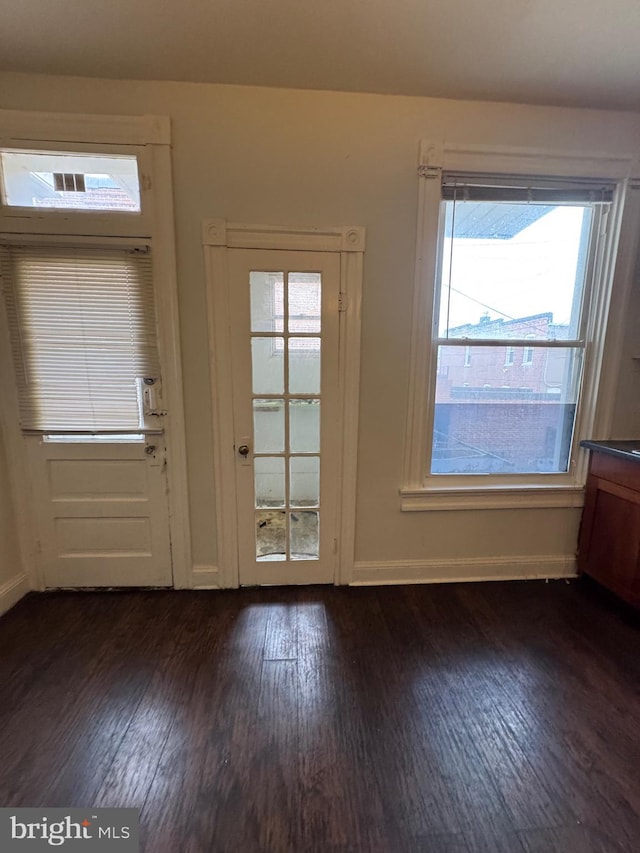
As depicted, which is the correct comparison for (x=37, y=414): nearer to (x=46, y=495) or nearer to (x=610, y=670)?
(x=46, y=495)

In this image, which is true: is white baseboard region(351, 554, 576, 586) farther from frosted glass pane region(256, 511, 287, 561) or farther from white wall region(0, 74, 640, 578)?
white wall region(0, 74, 640, 578)

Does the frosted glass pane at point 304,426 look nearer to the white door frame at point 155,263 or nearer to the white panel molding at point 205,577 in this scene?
the white door frame at point 155,263

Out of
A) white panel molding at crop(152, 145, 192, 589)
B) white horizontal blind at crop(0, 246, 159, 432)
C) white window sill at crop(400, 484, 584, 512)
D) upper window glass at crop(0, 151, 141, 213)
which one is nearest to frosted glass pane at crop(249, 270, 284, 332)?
white panel molding at crop(152, 145, 192, 589)

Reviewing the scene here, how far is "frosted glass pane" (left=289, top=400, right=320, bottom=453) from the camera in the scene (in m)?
2.13

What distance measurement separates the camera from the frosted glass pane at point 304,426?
2.13 meters

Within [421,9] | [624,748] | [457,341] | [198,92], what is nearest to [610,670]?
[624,748]

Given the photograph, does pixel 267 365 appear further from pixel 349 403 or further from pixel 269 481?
pixel 269 481

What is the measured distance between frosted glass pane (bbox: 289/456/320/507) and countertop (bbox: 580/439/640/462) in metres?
1.64

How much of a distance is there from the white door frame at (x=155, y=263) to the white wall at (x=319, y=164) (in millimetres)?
53

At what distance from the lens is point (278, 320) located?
2.04 m

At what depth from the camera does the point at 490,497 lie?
230 cm

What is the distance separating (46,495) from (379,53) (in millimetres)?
2825

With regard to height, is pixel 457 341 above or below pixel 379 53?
below

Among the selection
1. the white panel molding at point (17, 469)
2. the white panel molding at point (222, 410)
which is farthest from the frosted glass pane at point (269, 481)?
the white panel molding at point (17, 469)
